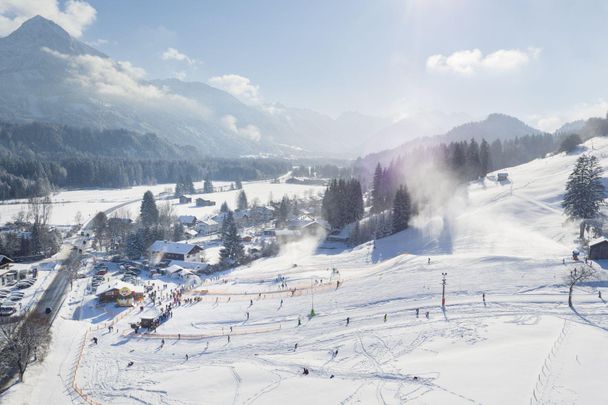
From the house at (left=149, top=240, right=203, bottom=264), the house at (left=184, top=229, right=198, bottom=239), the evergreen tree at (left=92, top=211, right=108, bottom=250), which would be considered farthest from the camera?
the house at (left=184, top=229, right=198, bottom=239)

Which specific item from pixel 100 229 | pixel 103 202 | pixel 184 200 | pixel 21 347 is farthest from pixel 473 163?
pixel 103 202

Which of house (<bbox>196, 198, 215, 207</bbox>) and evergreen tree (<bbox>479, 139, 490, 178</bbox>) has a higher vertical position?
evergreen tree (<bbox>479, 139, 490, 178</bbox>)

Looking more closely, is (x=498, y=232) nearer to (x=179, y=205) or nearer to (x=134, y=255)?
(x=134, y=255)

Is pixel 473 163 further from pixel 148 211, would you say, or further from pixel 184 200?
pixel 184 200

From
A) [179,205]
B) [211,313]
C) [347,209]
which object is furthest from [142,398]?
[179,205]

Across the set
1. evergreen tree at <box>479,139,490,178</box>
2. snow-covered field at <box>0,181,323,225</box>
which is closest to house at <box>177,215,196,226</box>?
snow-covered field at <box>0,181,323,225</box>

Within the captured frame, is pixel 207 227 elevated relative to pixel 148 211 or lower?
lower

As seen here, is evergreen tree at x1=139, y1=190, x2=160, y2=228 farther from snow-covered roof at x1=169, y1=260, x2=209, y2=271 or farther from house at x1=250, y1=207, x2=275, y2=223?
snow-covered roof at x1=169, y1=260, x2=209, y2=271
